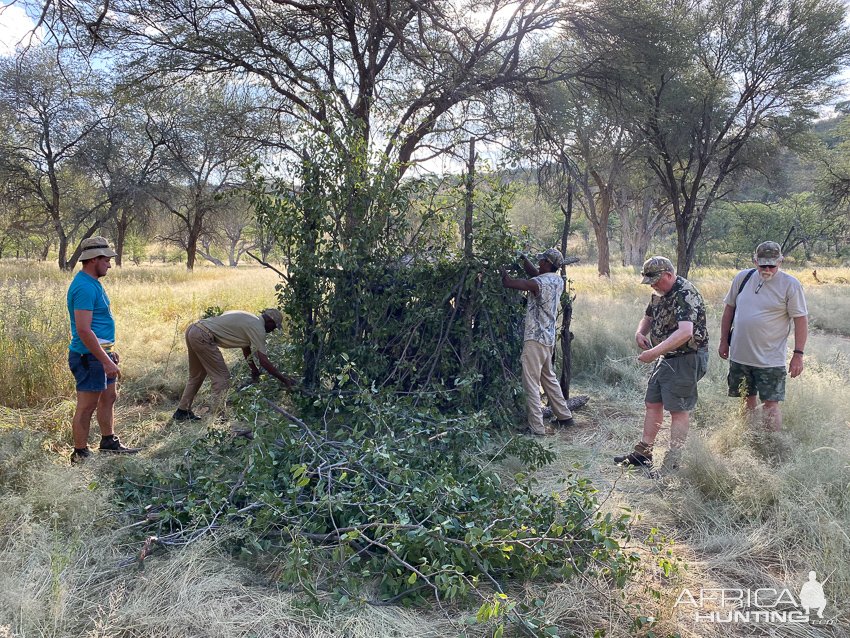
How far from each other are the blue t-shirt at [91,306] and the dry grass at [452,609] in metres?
0.88

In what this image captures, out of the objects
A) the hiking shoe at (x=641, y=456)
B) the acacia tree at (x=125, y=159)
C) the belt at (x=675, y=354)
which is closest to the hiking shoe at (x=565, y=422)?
the hiking shoe at (x=641, y=456)

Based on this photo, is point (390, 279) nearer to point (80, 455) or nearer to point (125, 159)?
point (80, 455)

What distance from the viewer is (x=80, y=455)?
453 cm

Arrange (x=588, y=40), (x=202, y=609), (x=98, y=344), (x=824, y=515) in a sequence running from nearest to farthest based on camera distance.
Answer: (x=202, y=609) < (x=824, y=515) < (x=98, y=344) < (x=588, y=40)

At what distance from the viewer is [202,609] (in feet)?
8.53

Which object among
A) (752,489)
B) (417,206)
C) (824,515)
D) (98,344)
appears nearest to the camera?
(824,515)

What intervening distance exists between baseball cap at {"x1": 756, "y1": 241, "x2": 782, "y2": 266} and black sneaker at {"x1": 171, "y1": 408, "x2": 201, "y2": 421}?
5.48 m

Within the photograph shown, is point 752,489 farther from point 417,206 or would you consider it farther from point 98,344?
point 98,344

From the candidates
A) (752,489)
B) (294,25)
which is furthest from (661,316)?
(294,25)

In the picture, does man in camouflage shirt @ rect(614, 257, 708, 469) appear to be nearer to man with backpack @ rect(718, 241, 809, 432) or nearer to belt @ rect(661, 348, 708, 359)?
belt @ rect(661, 348, 708, 359)

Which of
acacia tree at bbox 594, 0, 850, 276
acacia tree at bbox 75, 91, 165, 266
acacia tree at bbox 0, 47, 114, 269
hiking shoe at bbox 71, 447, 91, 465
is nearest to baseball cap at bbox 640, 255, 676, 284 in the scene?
hiking shoe at bbox 71, 447, 91, 465

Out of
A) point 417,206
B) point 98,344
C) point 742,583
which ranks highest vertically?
point 417,206

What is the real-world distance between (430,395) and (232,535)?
2133mm

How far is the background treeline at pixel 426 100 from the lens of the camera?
744 centimetres
